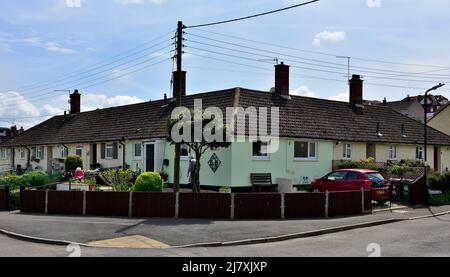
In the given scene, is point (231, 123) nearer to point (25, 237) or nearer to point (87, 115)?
point (25, 237)

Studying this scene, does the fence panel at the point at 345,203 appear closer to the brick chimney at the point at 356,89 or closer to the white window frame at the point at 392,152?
the white window frame at the point at 392,152

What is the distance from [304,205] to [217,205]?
9.86 feet

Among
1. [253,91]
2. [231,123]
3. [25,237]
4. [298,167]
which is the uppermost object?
[253,91]

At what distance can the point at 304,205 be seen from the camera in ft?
59.8

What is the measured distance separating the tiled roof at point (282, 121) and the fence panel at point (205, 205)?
959 cm

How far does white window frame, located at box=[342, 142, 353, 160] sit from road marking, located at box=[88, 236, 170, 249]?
748 inches

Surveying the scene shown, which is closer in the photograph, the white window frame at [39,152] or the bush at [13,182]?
the bush at [13,182]

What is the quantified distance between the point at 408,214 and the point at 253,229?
7.53m

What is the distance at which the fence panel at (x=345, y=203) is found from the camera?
1866 cm

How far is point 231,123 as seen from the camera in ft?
82.4

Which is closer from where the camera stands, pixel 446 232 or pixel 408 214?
pixel 446 232

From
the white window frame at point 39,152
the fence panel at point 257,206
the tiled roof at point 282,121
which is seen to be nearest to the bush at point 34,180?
the tiled roof at point 282,121

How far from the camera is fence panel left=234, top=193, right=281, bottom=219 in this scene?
1775cm
